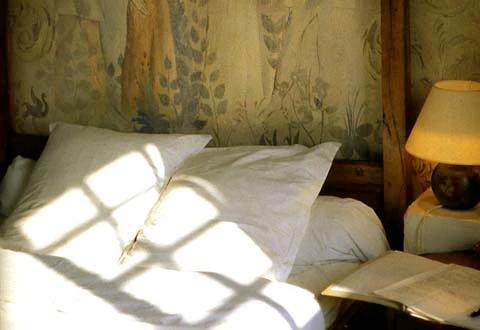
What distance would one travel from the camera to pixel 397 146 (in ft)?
9.00

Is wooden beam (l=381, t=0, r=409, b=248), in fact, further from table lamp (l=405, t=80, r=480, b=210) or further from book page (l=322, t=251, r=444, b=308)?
book page (l=322, t=251, r=444, b=308)

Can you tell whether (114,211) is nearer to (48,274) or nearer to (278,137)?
(48,274)

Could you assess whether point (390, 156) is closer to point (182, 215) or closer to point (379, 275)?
point (379, 275)

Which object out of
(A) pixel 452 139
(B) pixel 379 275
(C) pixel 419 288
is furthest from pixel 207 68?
(C) pixel 419 288

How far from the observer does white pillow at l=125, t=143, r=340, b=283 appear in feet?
7.97

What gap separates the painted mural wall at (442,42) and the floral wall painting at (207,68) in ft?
0.44

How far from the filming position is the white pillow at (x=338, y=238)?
262 cm

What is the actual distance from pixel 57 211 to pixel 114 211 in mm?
196

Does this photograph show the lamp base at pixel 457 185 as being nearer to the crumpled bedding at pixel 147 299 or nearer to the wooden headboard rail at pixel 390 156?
the wooden headboard rail at pixel 390 156

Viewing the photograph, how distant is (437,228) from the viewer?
2607 millimetres

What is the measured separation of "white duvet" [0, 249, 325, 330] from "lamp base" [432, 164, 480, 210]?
621 mm

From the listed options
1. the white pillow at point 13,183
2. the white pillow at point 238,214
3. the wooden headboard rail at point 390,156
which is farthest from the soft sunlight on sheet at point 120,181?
the wooden headboard rail at point 390,156

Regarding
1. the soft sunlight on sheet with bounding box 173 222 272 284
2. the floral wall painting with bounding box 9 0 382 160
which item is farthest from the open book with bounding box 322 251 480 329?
the floral wall painting with bounding box 9 0 382 160

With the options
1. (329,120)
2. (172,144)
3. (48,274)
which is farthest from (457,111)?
(48,274)
